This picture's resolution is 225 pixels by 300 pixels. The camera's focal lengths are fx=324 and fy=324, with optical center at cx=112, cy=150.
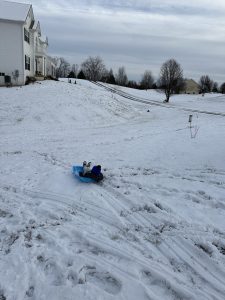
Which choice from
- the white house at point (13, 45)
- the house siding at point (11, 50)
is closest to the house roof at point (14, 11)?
the white house at point (13, 45)

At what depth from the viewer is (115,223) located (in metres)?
6.67

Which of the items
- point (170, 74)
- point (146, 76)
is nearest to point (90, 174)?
point (170, 74)

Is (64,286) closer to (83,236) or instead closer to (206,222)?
(83,236)

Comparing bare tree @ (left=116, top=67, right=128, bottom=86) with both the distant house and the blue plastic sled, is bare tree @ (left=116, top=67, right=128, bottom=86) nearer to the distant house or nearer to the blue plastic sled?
the distant house

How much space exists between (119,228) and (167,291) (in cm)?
200

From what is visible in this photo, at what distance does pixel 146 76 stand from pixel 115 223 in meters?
106

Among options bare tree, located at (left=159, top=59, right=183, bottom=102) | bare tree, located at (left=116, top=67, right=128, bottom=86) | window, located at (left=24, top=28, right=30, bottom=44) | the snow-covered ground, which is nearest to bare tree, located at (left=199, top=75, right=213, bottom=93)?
bare tree, located at (left=116, top=67, right=128, bottom=86)

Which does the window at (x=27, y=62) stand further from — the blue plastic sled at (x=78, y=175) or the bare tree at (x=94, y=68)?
the bare tree at (x=94, y=68)

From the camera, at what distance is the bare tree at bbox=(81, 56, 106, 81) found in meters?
87.5

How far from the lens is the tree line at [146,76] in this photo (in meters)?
54.5

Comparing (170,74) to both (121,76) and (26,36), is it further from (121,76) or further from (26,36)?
(121,76)

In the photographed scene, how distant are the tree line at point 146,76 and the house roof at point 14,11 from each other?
26053mm

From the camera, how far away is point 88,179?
9062 mm

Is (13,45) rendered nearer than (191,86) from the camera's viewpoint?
Yes
